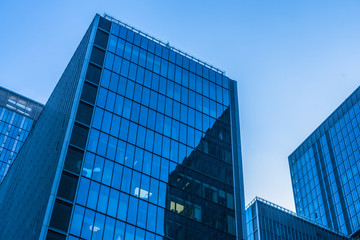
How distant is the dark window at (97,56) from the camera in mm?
68625

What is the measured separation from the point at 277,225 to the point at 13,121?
9755 cm

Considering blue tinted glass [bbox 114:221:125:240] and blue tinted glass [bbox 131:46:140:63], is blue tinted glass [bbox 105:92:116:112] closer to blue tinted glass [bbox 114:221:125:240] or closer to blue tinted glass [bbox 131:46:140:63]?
blue tinted glass [bbox 131:46:140:63]

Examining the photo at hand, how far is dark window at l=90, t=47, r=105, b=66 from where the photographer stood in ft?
225

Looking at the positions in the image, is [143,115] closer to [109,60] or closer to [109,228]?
[109,60]

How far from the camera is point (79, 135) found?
5891 centimetres

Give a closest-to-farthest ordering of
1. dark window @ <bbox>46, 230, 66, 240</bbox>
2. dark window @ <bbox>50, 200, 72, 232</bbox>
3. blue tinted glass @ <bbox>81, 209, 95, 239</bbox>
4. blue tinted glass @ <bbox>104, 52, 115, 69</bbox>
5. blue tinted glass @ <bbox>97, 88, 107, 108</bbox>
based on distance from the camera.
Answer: dark window @ <bbox>46, 230, 66, 240</bbox>, dark window @ <bbox>50, 200, 72, 232</bbox>, blue tinted glass @ <bbox>81, 209, 95, 239</bbox>, blue tinted glass @ <bbox>97, 88, 107, 108</bbox>, blue tinted glass @ <bbox>104, 52, 115, 69</bbox>

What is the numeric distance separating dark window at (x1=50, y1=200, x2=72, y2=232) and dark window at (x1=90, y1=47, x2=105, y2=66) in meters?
23.0

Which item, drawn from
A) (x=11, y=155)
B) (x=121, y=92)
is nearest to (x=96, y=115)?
(x=121, y=92)

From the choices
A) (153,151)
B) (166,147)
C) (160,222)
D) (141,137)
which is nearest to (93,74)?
(141,137)

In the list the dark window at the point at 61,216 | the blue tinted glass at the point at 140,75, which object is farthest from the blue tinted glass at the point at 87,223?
the blue tinted glass at the point at 140,75

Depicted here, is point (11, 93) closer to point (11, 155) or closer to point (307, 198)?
point (11, 155)

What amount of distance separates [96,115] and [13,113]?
336 ft

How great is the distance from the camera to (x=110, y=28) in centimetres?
7450

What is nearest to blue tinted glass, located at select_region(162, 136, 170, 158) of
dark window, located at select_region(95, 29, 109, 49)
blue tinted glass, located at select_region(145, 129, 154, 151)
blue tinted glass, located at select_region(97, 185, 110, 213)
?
blue tinted glass, located at select_region(145, 129, 154, 151)
